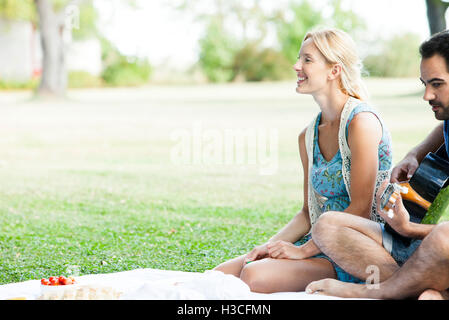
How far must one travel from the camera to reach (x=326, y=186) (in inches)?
126

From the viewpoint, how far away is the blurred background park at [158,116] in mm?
5281

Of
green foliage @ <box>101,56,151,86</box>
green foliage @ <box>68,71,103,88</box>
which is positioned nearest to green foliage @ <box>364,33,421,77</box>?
green foliage @ <box>101,56,151,86</box>

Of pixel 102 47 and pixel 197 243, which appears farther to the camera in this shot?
pixel 102 47

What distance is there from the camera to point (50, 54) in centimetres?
1736

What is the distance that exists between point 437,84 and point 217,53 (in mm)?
18128

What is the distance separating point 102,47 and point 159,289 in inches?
835

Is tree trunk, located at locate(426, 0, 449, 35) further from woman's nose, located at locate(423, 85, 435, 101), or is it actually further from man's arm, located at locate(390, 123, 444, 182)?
woman's nose, located at locate(423, 85, 435, 101)

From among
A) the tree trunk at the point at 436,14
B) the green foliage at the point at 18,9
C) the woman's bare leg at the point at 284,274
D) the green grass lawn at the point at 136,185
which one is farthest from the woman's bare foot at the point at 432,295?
the green foliage at the point at 18,9

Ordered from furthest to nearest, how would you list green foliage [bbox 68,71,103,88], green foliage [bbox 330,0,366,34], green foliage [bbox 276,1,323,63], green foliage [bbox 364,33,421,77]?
green foliage [bbox 68,71,103,88], green foliage [bbox 276,1,323,63], green foliage [bbox 330,0,366,34], green foliage [bbox 364,33,421,77]

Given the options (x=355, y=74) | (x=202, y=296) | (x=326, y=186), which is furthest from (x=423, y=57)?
(x=202, y=296)

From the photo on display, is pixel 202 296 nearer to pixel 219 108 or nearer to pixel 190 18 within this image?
pixel 219 108

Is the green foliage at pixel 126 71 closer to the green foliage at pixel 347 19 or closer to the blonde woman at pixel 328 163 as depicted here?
the green foliage at pixel 347 19

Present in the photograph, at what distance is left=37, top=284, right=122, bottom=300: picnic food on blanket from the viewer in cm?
283

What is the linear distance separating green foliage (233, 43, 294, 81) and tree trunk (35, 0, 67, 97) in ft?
18.5
